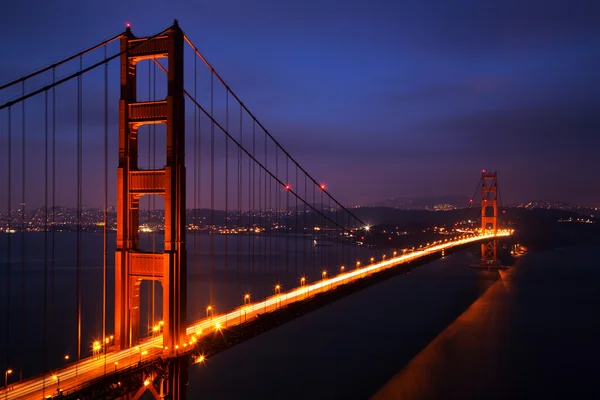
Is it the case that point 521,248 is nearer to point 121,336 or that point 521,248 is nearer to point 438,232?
point 438,232

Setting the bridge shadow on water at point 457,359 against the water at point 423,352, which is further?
the water at point 423,352

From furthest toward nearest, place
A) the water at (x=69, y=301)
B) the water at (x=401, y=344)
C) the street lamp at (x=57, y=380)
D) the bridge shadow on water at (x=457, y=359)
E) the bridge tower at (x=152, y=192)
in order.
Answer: the water at (x=69, y=301), the water at (x=401, y=344), the bridge shadow on water at (x=457, y=359), the bridge tower at (x=152, y=192), the street lamp at (x=57, y=380)

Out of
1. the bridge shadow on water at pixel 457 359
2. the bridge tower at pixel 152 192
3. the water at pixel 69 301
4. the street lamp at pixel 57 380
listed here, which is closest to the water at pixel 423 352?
the bridge shadow on water at pixel 457 359

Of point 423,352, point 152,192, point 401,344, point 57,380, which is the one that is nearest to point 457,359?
point 423,352

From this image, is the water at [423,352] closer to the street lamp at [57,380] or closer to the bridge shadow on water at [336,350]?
the bridge shadow on water at [336,350]

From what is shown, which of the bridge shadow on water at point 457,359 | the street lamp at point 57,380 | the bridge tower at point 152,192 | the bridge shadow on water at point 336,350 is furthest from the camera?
the bridge shadow on water at point 336,350

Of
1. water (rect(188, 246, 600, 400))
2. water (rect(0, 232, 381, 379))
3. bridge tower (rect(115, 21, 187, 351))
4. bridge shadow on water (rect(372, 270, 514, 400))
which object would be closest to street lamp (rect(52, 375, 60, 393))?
bridge tower (rect(115, 21, 187, 351))

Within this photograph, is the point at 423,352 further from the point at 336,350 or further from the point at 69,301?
the point at 69,301

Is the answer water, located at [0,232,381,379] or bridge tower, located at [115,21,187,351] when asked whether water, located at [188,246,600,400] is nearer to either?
water, located at [0,232,381,379]

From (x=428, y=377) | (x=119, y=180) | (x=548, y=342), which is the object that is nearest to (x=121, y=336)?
(x=119, y=180)
